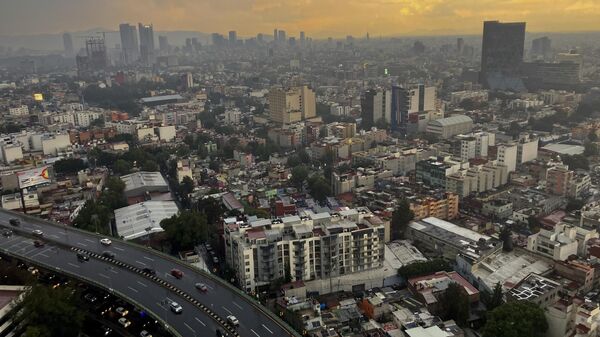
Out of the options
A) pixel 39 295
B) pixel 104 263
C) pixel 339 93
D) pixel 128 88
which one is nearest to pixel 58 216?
pixel 104 263

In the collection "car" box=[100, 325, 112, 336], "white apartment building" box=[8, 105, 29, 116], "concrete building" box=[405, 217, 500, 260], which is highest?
"white apartment building" box=[8, 105, 29, 116]

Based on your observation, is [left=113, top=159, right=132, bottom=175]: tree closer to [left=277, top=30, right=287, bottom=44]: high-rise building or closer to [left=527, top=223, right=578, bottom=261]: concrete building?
[left=527, top=223, right=578, bottom=261]: concrete building

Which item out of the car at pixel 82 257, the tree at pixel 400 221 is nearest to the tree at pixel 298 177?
the tree at pixel 400 221

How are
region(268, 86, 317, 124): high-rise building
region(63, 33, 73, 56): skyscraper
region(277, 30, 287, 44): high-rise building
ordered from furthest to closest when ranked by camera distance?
region(277, 30, 287, 44): high-rise building
region(63, 33, 73, 56): skyscraper
region(268, 86, 317, 124): high-rise building

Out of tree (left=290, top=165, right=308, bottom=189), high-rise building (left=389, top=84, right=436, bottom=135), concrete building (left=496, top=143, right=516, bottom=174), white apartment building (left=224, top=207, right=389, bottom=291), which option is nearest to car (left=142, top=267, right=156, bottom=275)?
white apartment building (left=224, top=207, right=389, bottom=291)

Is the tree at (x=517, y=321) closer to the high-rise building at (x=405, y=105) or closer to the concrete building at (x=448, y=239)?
the concrete building at (x=448, y=239)

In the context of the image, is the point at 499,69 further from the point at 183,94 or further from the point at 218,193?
the point at 218,193
